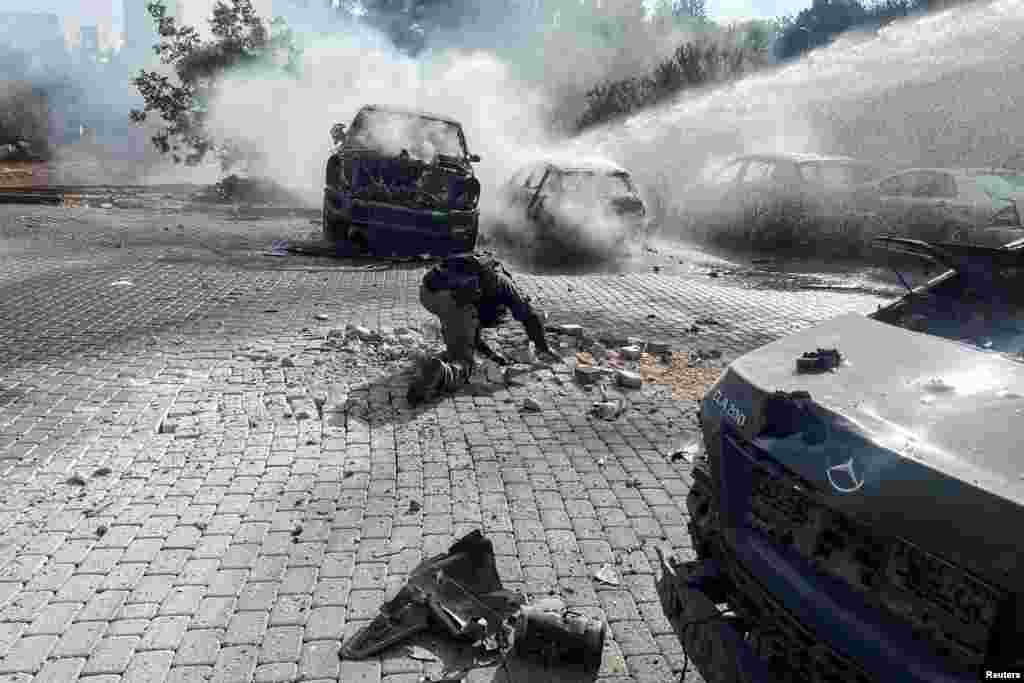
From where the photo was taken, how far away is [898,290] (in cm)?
1094

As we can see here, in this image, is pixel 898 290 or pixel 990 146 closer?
pixel 898 290

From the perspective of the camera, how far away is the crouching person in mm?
5863

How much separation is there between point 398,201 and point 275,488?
24.4 ft

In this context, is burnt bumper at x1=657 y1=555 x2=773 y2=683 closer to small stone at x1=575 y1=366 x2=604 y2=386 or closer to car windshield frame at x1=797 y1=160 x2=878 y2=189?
small stone at x1=575 y1=366 x2=604 y2=386

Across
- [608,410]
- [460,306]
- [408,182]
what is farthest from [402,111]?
[608,410]

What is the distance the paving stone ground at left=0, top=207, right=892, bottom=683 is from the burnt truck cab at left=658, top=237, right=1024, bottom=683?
851mm

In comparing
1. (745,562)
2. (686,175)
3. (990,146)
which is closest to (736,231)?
(686,175)

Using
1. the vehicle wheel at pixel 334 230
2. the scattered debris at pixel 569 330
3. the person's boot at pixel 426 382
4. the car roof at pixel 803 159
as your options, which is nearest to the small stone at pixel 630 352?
the scattered debris at pixel 569 330

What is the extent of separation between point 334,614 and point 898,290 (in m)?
9.99

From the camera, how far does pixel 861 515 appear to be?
1956 millimetres

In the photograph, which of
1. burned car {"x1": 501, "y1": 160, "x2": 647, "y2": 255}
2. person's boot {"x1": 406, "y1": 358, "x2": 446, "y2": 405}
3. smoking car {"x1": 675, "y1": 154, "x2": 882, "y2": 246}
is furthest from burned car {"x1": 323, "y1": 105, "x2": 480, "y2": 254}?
person's boot {"x1": 406, "y1": 358, "x2": 446, "y2": 405}

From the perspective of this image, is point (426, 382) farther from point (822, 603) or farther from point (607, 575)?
point (822, 603)

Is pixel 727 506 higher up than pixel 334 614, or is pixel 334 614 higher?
pixel 727 506

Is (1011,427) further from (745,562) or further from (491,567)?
(491,567)
